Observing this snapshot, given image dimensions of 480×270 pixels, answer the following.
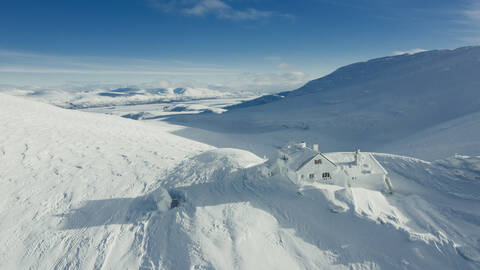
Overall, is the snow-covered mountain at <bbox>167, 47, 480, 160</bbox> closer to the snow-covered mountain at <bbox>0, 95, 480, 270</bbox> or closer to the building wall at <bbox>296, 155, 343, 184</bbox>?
the snow-covered mountain at <bbox>0, 95, 480, 270</bbox>

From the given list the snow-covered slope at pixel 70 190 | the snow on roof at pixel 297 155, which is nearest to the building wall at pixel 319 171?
the snow on roof at pixel 297 155

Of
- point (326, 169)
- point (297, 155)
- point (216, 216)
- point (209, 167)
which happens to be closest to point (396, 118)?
point (326, 169)

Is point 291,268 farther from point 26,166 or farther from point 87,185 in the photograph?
point 26,166

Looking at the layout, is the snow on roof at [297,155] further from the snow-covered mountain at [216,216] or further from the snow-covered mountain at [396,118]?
the snow-covered mountain at [396,118]

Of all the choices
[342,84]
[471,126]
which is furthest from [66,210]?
[342,84]

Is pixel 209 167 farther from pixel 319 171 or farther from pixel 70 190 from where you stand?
pixel 70 190

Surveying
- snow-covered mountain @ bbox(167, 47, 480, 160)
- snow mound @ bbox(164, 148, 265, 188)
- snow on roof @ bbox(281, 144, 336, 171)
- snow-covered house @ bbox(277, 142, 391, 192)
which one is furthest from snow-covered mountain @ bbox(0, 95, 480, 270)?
snow-covered mountain @ bbox(167, 47, 480, 160)
